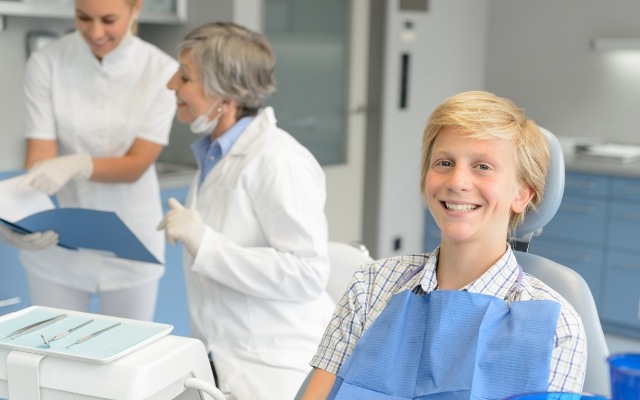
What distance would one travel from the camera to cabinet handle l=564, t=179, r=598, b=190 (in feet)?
14.6

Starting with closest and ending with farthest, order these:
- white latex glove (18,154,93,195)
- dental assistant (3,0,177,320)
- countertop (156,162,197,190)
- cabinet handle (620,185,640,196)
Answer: white latex glove (18,154,93,195) → dental assistant (3,0,177,320) → countertop (156,162,197,190) → cabinet handle (620,185,640,196)

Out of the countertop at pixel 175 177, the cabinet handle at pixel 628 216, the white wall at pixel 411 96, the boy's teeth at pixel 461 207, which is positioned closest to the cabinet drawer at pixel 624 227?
the cabinet handle at pixel 628 216

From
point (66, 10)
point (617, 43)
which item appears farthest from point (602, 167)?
point (66, 10)

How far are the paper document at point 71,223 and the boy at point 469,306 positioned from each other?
66cm

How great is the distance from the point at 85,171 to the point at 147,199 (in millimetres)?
298

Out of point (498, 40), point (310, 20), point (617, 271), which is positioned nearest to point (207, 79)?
point (310, 20)

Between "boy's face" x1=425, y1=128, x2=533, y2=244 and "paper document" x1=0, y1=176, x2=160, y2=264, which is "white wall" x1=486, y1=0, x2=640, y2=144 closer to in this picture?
"paper document" x1=0, y1=176, x2=160, y2=264

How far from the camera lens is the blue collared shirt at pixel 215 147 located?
209 cm

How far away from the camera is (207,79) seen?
207cm

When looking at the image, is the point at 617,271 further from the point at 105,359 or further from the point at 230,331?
the point at 105,359

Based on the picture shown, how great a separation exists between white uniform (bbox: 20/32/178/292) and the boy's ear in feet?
4.44

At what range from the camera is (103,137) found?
8.49ft

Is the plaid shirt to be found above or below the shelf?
below

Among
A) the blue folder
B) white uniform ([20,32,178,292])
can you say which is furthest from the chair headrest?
white uniform ([20,32,178,292])
